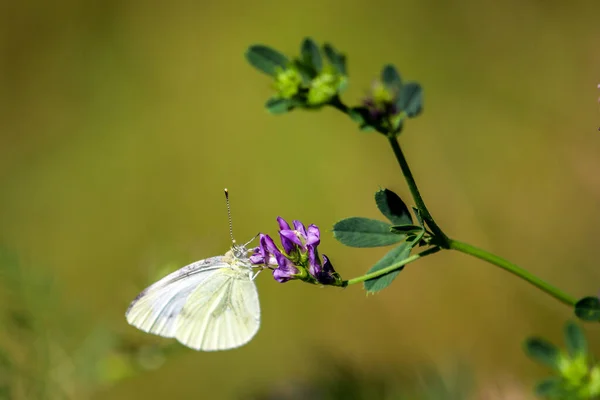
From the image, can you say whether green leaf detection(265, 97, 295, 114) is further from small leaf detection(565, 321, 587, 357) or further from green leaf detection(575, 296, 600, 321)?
small leaf detection(565, 321, 587, 357)

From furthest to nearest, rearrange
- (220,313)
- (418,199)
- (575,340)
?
(220,313) → (575,340) → (418,199)

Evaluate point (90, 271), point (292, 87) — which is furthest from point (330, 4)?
point (292, 87)

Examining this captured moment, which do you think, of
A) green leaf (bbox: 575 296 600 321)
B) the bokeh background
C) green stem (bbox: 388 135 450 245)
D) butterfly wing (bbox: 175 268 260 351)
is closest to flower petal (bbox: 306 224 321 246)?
green stem (bbox: 388 135 450 245)

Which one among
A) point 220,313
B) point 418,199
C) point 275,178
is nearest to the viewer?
point 418,199

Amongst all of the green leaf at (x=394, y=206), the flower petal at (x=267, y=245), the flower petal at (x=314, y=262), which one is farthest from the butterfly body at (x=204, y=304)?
the green leaf at (x=394, y=206)

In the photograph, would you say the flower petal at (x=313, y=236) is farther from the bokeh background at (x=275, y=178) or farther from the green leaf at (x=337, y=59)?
the bokeh background at (x=275, y=178)

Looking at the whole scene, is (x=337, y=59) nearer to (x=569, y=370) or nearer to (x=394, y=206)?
(x=394, y=206)

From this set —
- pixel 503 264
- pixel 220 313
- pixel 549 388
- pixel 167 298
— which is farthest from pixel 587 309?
pixel 167 298
